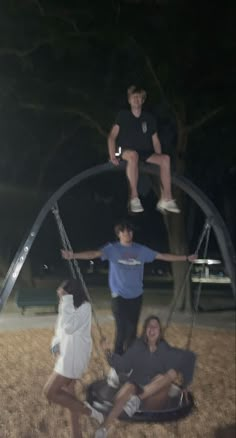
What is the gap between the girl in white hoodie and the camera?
14.4 feet

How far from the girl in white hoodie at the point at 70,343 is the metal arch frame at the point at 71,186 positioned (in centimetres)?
50

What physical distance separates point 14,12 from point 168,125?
2.93 meters

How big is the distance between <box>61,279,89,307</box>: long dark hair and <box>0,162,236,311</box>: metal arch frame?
491mm

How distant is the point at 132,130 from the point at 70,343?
1.75 metres

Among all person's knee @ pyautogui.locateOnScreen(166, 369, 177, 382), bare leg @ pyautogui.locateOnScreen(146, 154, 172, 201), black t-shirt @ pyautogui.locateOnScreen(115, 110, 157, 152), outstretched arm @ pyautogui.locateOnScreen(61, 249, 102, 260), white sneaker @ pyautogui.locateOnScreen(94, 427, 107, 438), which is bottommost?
white sneaker @ pyautogui.locateOnScreen(94, 427, 107, 438)

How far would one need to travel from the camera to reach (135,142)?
15.9 feet

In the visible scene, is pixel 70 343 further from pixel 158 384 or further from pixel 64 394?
pixel 158 384

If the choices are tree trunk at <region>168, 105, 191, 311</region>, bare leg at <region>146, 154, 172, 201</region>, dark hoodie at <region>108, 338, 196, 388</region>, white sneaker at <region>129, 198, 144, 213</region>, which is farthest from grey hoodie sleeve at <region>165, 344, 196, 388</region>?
tree trunk at <region>168, 105, 191, 311</region>

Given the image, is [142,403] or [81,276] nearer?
[142,403]

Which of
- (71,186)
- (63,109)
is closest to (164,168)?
(71,186)

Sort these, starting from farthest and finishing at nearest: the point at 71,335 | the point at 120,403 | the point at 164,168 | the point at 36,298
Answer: the point at 36,298
the point at 164,168
the point at 120,403
the point at 71,335

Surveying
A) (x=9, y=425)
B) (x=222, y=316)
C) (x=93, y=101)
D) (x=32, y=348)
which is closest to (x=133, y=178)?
(x=9, y=425)

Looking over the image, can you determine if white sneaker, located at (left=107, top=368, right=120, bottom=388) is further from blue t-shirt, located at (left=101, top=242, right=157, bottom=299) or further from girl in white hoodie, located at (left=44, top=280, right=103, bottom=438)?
blue t-shirt, located at (left=101, top=242, right=157, bottom=299)

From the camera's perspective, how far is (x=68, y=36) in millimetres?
9195
